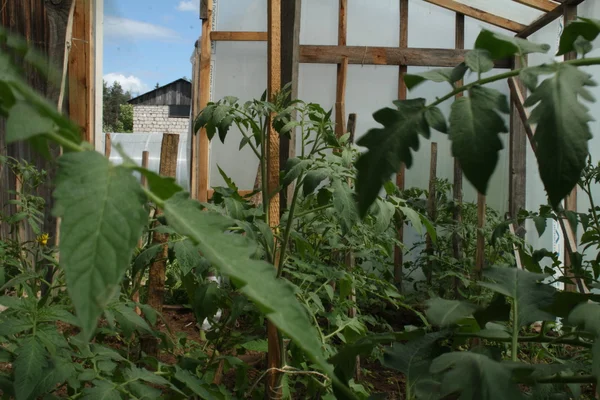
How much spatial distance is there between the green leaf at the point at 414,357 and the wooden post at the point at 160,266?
1.08m

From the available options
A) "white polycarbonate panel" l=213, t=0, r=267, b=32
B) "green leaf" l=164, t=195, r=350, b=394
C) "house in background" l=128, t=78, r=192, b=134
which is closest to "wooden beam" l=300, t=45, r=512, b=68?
"white polycarbonate panel" l=213, t=0, r=267, b=32

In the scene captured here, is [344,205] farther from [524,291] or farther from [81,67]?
[81,67]

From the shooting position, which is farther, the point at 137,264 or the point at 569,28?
the point at 137,264

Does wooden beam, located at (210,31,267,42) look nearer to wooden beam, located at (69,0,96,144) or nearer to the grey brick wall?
wooden beam, located at (69,0,96,144)

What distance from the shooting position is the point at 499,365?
1.51 ft

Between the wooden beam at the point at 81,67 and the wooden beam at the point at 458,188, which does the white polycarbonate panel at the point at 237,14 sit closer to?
the wooden beam at the point at 458,188

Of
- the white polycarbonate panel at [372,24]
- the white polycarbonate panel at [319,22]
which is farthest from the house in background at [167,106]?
the white polycarbonate panel at [372,24]

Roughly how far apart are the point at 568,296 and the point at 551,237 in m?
4.77

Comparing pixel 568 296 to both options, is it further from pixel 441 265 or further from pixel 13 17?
pixel 441 265

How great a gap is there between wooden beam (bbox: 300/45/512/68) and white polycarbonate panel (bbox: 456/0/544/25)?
15.9 inches

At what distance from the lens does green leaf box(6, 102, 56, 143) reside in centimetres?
25

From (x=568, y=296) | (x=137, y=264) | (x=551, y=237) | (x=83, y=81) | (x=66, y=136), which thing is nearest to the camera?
(x=66, y=136)

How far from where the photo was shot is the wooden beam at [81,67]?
2777 millimetres

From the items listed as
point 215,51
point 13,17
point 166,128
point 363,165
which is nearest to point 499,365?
point 363,165
